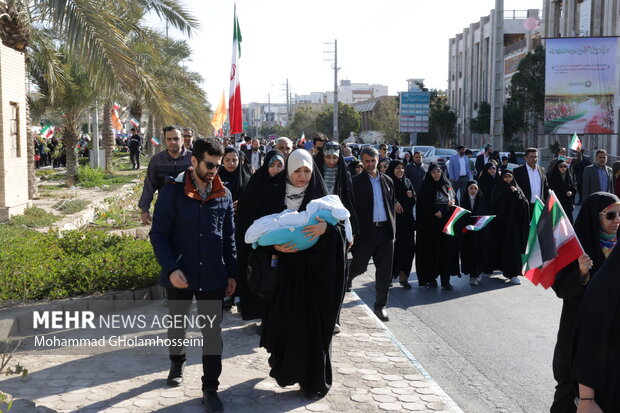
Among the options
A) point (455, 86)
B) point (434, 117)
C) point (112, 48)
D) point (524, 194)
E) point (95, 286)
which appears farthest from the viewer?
point (455, 86)

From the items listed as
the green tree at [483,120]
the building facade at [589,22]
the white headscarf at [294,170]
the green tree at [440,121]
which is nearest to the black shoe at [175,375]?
the white headscarf at [294,170]

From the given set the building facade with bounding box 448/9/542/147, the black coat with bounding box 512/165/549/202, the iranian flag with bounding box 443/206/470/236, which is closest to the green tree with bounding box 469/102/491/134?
the building facade with bounding box 448/9/542/147

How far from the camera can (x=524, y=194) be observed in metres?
10.1

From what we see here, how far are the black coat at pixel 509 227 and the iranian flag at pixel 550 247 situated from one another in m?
5.00

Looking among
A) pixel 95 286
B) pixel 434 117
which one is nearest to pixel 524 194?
pixel 95 286

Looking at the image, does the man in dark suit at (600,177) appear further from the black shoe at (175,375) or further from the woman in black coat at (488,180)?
the black shoe at (175,375)

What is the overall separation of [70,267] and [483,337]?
3.93m

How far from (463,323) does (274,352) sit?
2.91 metres

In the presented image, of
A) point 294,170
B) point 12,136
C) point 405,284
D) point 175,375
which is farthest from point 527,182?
point 12,136

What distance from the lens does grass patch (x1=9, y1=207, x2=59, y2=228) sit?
11047 mm

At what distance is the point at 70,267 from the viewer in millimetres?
6805

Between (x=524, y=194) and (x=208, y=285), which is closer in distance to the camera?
(x=208, y=285)

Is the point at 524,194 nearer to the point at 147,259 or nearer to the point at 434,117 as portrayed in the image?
the point at 147,259

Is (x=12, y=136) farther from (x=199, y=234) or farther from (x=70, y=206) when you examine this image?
(x=199, y=234)
